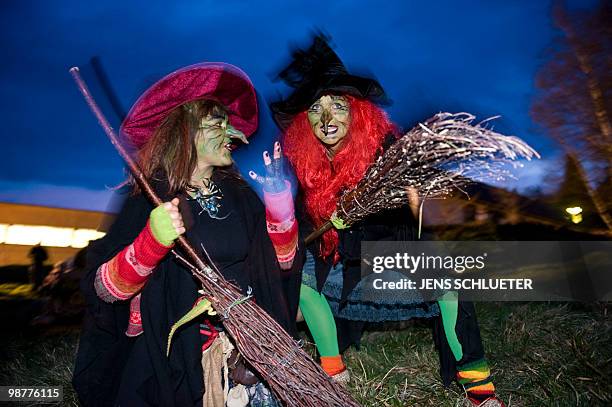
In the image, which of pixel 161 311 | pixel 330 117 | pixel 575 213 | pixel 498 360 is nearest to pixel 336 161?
pixel 330 117

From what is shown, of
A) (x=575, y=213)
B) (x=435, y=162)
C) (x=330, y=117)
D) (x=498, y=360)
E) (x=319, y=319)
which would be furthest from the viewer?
(x=575, y=213)

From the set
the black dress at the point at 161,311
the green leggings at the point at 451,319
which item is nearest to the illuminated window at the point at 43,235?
the black dress at the point at 161,311

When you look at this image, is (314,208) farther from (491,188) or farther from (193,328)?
(491,188)

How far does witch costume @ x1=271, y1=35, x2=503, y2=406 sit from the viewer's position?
303 cm

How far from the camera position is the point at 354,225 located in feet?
10.4

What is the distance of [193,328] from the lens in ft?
8.09

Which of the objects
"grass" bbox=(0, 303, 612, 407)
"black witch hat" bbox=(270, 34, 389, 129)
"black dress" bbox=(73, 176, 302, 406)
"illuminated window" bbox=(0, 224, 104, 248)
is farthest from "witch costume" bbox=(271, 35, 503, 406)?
"illuminated window" bbox=(0, 224, 104, 248)

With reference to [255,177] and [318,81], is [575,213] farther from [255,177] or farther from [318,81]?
[255,177]

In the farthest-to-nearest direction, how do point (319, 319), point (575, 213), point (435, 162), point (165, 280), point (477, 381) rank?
point (575, 213) < point (319, 319) < point (477, 381) < point (165, 280) < point (435, 162)

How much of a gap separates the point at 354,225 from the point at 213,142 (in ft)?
3.65

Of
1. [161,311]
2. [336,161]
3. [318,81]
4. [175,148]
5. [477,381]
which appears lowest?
[477,381]

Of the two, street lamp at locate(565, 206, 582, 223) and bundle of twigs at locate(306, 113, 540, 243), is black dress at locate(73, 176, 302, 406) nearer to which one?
bundle of twigs at locate(306, 113, 540, 243)

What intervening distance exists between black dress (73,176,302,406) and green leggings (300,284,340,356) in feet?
1.83

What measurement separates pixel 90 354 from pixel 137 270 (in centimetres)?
61
